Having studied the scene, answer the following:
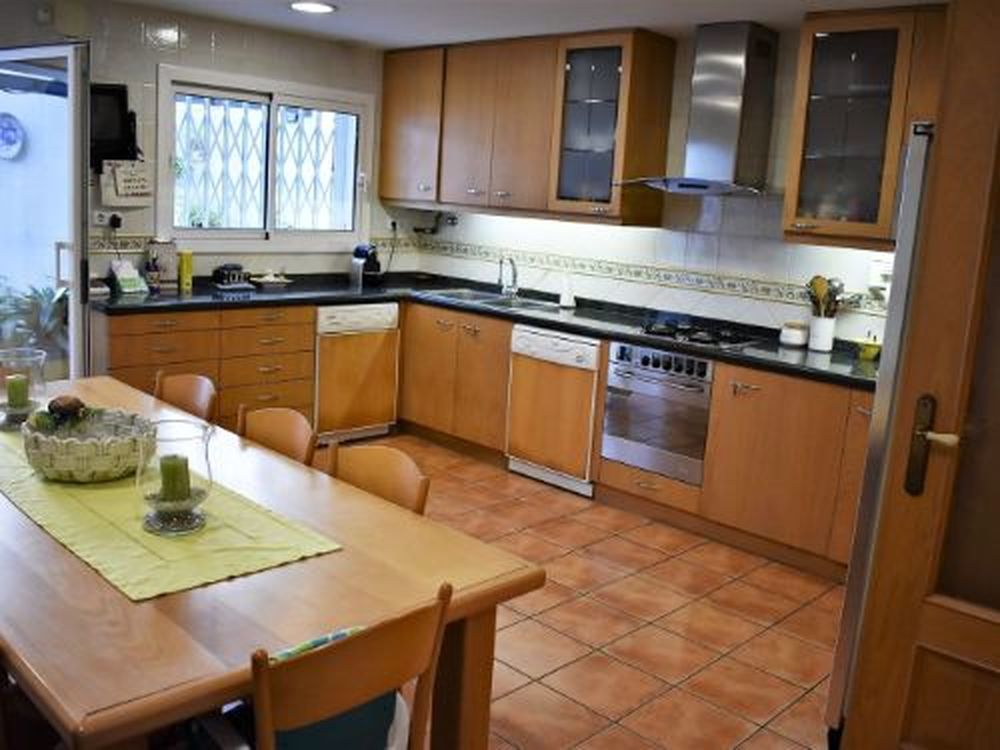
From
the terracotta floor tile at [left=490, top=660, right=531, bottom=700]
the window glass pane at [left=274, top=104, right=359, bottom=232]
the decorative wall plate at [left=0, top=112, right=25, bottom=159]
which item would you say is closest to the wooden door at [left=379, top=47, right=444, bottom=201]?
the window glass pane at [left=274, top=104, right=359, bottom=232]

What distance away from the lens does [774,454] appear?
398cm

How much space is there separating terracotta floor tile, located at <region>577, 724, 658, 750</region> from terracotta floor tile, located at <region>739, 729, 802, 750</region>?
279 mm

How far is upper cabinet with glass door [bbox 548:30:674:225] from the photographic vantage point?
4.57 m

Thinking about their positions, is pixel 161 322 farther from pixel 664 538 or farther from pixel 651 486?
pixel 664 538

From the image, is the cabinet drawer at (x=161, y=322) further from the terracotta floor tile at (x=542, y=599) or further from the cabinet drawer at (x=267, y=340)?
the terracotta floor tile at (x=542, y=599)

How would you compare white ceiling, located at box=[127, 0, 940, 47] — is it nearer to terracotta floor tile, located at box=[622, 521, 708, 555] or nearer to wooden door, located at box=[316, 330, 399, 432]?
wooden door, located at box=[316, 330, 399, 432]

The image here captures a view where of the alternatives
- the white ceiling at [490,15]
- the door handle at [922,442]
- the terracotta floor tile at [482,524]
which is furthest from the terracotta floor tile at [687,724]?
the white ceiling at [490,15]

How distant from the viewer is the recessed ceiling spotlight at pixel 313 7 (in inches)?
171

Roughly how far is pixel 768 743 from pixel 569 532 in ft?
5.41

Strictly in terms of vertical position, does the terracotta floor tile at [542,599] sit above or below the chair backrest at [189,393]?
below

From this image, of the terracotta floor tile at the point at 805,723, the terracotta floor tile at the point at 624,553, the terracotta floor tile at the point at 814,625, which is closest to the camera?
the terracotta floor tile at the point at 805,723

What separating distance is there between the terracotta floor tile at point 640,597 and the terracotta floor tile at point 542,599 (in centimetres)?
11

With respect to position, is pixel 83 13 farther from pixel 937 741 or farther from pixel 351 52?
pixel 937 741

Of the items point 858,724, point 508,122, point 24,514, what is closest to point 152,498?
point 24,514
